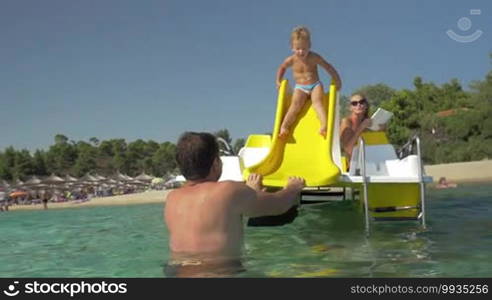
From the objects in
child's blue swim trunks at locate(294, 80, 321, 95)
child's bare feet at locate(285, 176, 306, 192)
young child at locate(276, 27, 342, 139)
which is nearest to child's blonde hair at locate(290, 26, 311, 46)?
young child at locate(276, 27, 342, 139)

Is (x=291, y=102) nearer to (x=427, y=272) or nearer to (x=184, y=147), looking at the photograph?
(x=427, y=272)

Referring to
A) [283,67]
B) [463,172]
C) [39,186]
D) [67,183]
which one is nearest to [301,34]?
[283,67]

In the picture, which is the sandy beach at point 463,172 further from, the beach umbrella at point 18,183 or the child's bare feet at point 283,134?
the beach umbrella at point 18,183

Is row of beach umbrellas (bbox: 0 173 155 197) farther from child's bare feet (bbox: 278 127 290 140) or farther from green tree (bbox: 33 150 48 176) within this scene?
child's bare feet (bbox: 278 127 290 140)

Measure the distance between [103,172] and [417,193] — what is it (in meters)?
71.0

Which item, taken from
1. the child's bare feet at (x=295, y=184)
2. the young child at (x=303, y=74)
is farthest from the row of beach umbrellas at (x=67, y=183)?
the child's bare feet at (x=295, y=184)

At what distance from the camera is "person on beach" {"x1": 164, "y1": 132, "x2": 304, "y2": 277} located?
3074 mm

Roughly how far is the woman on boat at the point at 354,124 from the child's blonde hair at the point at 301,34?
1355 mm

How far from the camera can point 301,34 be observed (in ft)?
23.7

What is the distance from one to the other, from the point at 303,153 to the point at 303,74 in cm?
127

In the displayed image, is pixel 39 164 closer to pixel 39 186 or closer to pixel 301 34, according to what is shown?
pixel 39 186

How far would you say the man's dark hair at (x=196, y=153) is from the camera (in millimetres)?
3055

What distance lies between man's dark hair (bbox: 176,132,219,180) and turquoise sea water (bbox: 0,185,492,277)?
3.75 ft

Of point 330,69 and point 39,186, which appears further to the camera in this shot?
point 39,186
